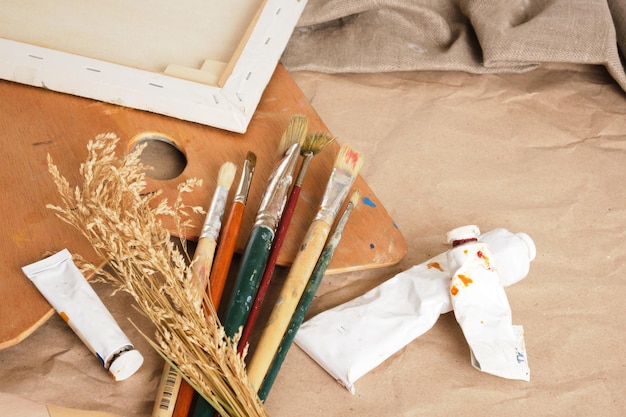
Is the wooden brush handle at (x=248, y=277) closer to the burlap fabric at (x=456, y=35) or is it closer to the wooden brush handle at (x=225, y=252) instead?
the wooden brush handle at (x=225, y=252)

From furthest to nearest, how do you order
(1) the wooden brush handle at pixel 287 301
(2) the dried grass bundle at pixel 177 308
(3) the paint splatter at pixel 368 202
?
(3) the paint splatter at pixel 368 202
(1) the wooden brush handle at pixel 287 301
(2) the dried grass bundle at pixel 177 308

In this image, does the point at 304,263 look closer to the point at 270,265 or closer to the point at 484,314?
the point at 270,265

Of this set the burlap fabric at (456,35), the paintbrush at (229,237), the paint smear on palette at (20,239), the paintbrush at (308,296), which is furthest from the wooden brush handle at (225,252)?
the burlap fabric at (456,35)

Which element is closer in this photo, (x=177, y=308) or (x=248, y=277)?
(x=177, y=308)

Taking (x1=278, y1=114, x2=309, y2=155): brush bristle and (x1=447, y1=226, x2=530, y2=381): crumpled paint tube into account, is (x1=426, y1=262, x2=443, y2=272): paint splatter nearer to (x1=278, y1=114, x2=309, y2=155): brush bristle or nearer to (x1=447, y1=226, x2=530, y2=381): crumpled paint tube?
(x1=447, y1=226, x2=530, y2=381): crumpled paint tube

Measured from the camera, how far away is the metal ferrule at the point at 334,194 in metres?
1.04

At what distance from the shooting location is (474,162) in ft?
4.29

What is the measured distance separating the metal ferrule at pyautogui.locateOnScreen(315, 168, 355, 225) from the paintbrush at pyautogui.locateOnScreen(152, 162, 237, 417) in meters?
0.14

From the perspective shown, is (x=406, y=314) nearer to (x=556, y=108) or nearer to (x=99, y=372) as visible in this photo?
(x=99, y=372)

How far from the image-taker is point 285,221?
3.37 feet

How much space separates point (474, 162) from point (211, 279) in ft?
1.86

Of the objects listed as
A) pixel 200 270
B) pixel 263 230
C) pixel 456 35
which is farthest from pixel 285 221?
pixel 456 35

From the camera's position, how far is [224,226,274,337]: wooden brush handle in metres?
0.93

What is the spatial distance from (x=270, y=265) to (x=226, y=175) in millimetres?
156
